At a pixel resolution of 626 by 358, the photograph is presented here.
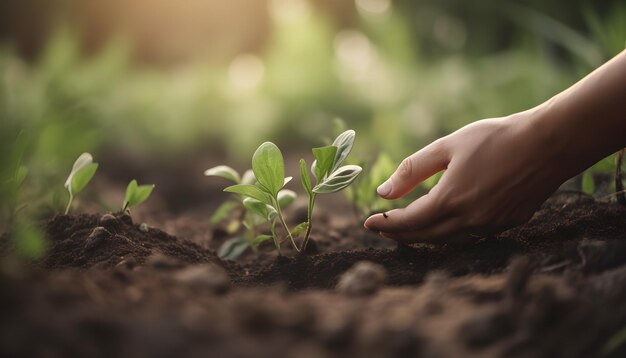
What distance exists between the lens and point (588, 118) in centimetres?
96

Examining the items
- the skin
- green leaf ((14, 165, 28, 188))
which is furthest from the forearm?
green leaf ((14, 165, 28, 188))

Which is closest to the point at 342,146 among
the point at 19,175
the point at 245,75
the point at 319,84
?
the point at 19,175

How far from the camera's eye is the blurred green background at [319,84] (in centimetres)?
211

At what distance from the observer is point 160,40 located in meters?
5.31

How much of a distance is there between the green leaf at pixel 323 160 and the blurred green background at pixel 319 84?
0.70 meters

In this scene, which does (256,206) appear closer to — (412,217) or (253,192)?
(253,192)

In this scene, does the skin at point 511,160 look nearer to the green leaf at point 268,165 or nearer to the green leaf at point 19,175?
the green leaf at point 268,165

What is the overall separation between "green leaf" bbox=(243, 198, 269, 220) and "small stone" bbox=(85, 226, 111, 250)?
0.29 meters

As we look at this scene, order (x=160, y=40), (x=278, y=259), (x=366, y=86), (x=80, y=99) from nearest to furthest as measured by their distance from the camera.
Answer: (x=278, y=259), (x=80, y=99), (x=366, y=86), (x=160, y=40)

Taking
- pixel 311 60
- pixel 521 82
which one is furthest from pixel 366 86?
pixel 521 82

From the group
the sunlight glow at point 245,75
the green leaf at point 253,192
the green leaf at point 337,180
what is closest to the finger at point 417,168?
the green leaf at point 337,180

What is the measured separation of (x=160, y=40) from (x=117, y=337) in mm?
5061

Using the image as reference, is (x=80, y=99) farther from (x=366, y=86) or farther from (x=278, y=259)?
(x=366, y=86)

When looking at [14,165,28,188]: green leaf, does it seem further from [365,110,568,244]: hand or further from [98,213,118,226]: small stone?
[365,110,568,244]: hand
